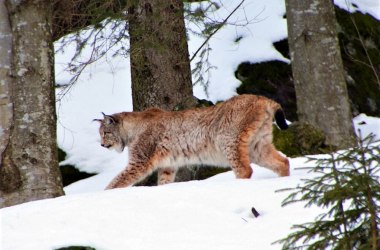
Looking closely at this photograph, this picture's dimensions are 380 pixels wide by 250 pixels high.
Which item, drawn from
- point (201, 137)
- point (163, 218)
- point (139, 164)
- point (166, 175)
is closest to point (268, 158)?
point (201, 137)

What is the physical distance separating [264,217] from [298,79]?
211 inches

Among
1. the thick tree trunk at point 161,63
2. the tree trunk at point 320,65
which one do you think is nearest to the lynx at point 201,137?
the thick tree trunk at point 161,63

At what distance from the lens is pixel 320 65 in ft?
34.1

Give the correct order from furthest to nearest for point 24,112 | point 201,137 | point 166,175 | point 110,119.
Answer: point 110,119 < point 166,175 < point 201,137 < point 24,112

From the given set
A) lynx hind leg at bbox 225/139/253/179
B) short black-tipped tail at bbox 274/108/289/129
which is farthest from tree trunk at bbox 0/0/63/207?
short black-tipped tail at bbox 274/108/289/129

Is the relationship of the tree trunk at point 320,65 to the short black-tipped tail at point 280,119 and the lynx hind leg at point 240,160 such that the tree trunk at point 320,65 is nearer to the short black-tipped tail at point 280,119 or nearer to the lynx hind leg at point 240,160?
the short black-tipped tail at point 280,119

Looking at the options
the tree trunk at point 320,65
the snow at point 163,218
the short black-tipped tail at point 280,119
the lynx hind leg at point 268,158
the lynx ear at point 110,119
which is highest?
the tree trunk at point 320,65

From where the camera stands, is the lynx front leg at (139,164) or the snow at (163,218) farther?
the lynx front leg at (139,164)

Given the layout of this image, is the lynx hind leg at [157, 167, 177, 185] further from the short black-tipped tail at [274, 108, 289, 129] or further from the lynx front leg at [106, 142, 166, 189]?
the short black-tipped tail at [274, 108, 289, 129]

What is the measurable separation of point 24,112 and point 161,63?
2.76m

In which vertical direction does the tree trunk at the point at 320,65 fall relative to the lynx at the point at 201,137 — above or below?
above

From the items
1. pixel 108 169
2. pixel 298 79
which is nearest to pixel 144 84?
pixel 108 169

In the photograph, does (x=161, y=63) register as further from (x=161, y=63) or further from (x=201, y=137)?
(x=201, y=137)

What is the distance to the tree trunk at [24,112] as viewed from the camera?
23.2 ft
